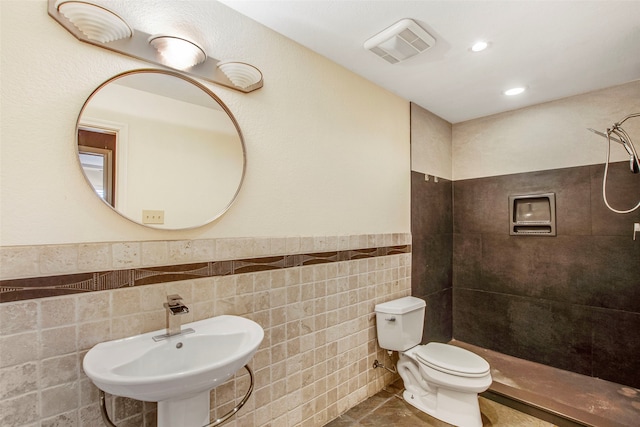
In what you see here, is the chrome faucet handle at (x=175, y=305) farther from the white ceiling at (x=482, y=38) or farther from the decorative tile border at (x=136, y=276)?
the white ceiling at (x=482, y=38)

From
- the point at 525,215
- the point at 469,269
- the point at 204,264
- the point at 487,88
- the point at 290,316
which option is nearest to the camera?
the point at 204,264

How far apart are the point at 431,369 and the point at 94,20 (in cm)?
260

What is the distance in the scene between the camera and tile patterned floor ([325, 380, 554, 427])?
193cm

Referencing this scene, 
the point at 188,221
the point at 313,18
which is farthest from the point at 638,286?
the point at 188,221

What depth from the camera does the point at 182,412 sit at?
1.11 meters

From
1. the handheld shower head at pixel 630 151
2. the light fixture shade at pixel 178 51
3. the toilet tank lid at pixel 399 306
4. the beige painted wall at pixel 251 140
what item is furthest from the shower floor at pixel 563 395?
the light fixture shade at pixel 178 51

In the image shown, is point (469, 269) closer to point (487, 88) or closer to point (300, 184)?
point (487, 88)

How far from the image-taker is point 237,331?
4.15ft

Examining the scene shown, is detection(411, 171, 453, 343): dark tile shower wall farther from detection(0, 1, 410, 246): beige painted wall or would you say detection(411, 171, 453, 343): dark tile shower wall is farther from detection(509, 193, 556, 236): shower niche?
detection(509, 193, 556, 236): shower niche

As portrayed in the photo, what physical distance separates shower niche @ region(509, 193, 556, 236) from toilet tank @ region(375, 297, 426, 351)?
1.41 metres

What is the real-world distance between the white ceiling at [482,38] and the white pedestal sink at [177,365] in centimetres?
162

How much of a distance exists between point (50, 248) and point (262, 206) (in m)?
0.88

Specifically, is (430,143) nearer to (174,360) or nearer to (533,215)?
(533,215)

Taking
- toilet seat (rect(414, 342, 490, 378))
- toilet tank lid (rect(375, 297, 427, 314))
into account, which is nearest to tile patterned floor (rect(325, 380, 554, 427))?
toilet seat (rect(414, 342, 490, 378))
